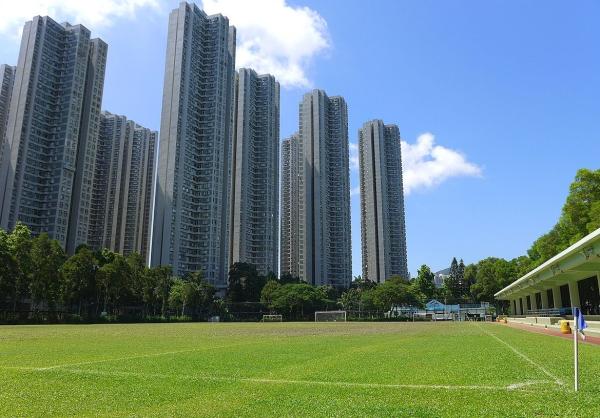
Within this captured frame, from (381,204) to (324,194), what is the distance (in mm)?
19176

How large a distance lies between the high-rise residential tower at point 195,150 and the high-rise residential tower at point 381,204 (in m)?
52.1

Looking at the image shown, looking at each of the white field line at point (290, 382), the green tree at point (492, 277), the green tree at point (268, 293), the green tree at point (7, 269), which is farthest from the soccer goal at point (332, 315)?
the white field line at point (290, 382)

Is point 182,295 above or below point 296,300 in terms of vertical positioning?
above

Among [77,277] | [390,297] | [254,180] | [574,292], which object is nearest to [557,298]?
[574,292]

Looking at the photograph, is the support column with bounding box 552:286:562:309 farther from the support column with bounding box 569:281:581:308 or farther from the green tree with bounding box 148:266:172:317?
the green tree with bounding box 148:266:172:317

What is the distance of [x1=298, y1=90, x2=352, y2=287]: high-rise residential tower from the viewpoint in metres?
136

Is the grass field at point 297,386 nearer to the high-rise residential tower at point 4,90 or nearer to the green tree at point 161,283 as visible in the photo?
the green tree at point 161,283

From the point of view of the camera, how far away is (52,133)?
98.9 metres

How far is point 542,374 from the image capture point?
9.38m

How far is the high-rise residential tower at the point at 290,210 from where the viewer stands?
144000 mm

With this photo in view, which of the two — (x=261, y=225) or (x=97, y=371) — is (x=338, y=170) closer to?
(x=261, y=225)

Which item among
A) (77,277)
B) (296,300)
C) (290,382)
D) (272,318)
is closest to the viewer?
(290,382)

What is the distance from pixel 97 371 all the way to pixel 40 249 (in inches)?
2064

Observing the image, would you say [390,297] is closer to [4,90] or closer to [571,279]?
[571,279]
